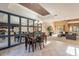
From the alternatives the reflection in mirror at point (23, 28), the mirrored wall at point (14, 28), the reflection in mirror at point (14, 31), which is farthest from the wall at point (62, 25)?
the reflection in mirror at point (14, 31)

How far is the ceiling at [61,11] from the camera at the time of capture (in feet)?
10.8

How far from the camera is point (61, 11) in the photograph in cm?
371

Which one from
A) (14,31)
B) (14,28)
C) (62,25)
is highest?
(62,25)

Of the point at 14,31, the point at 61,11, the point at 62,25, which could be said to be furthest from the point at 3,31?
the point at 61,11

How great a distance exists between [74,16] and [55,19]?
72 cm

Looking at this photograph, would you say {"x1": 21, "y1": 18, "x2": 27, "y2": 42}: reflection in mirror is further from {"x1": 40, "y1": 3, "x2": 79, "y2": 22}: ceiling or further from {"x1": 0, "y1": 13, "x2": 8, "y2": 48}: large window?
{"x1": 40, "y1": 3, "x2": 79, "y2": 22}: ceiling

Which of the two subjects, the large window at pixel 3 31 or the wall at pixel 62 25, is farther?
the wall at pixel 62 25

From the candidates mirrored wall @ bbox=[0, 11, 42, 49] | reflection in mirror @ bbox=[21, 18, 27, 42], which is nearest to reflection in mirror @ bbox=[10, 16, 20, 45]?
mirrored wall @ bbox=[0, 11, 42, 49]

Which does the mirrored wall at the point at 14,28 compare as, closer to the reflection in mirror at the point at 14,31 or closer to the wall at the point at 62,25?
the reflection in mirror at the point at 14,31

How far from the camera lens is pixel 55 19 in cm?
373

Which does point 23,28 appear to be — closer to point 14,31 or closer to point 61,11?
point 14,31

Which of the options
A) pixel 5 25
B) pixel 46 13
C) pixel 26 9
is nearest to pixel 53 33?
pixel 46 13

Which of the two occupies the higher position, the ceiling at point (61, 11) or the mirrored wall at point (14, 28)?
the ceiling at point (61, 11)

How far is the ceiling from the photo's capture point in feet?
10.8
